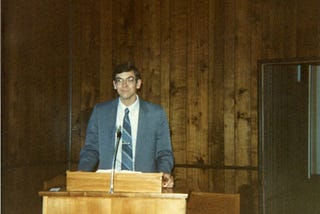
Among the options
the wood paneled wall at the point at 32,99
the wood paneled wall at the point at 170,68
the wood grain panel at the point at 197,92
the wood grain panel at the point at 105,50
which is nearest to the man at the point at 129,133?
the wood paneled wall at the point at 32,99

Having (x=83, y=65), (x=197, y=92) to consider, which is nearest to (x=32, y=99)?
(x=83, y=65)

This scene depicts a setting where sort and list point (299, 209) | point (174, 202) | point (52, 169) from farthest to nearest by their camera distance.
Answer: point (299, 209), point (52, 169), point (174, 202)

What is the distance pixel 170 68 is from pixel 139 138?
6.86 feet

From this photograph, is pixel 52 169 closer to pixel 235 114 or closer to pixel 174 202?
pixel 235 114

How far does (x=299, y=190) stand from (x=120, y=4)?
3.32 m

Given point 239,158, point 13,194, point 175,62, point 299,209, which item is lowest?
point 299,209

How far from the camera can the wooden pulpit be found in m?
2.38

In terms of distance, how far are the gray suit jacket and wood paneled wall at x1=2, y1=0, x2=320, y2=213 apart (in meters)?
1.50

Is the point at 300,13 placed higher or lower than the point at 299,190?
higher

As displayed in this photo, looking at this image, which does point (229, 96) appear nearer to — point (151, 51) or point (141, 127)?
point (151, 51)

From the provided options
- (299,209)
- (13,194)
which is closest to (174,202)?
(13,194)

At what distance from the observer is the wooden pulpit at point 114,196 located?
2375mm

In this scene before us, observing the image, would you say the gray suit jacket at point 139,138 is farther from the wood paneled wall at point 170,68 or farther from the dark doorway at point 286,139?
the dark doorway at point 286,139

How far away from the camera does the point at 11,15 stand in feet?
14.7
